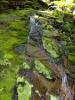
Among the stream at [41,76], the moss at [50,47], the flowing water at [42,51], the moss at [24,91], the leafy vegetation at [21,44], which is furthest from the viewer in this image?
the moss at [50,47]

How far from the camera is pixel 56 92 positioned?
245 inches

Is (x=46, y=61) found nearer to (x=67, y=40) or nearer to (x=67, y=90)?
(x=67, y=90)

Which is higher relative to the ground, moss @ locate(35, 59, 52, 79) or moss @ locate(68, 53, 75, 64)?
moss @ locate(35, 59, 52, 79)

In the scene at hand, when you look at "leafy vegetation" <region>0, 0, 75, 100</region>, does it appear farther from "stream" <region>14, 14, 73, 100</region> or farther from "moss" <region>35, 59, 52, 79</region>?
"stream" <region>14, 14, 73, 100</region>

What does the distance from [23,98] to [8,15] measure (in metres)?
6.15

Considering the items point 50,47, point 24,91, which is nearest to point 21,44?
point 50,47

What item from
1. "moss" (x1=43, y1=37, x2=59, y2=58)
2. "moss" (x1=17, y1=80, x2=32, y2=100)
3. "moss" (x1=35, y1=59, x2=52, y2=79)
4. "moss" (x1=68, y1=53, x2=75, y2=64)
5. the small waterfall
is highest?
"moss" (x1=43, y1=37, x2=59, y2=58)

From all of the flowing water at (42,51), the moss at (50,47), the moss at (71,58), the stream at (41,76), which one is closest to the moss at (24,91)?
the stream at (41,76)

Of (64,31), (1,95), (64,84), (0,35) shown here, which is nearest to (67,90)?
(64,84)

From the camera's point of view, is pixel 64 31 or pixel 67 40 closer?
pixel 67 40

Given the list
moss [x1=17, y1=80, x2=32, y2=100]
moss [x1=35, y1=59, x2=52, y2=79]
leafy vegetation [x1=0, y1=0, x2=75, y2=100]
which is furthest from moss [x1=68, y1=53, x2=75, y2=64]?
moss [x1=17, y1=80, x2=32, y2=100]

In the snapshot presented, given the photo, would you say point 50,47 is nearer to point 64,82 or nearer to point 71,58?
point 71,58

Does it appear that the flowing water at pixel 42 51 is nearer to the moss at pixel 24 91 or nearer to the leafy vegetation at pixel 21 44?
the leafy vegetation at pixel 21 44

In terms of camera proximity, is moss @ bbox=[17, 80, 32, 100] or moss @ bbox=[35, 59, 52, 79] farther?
moss @ bbox=[35, 59, 52, 79]
